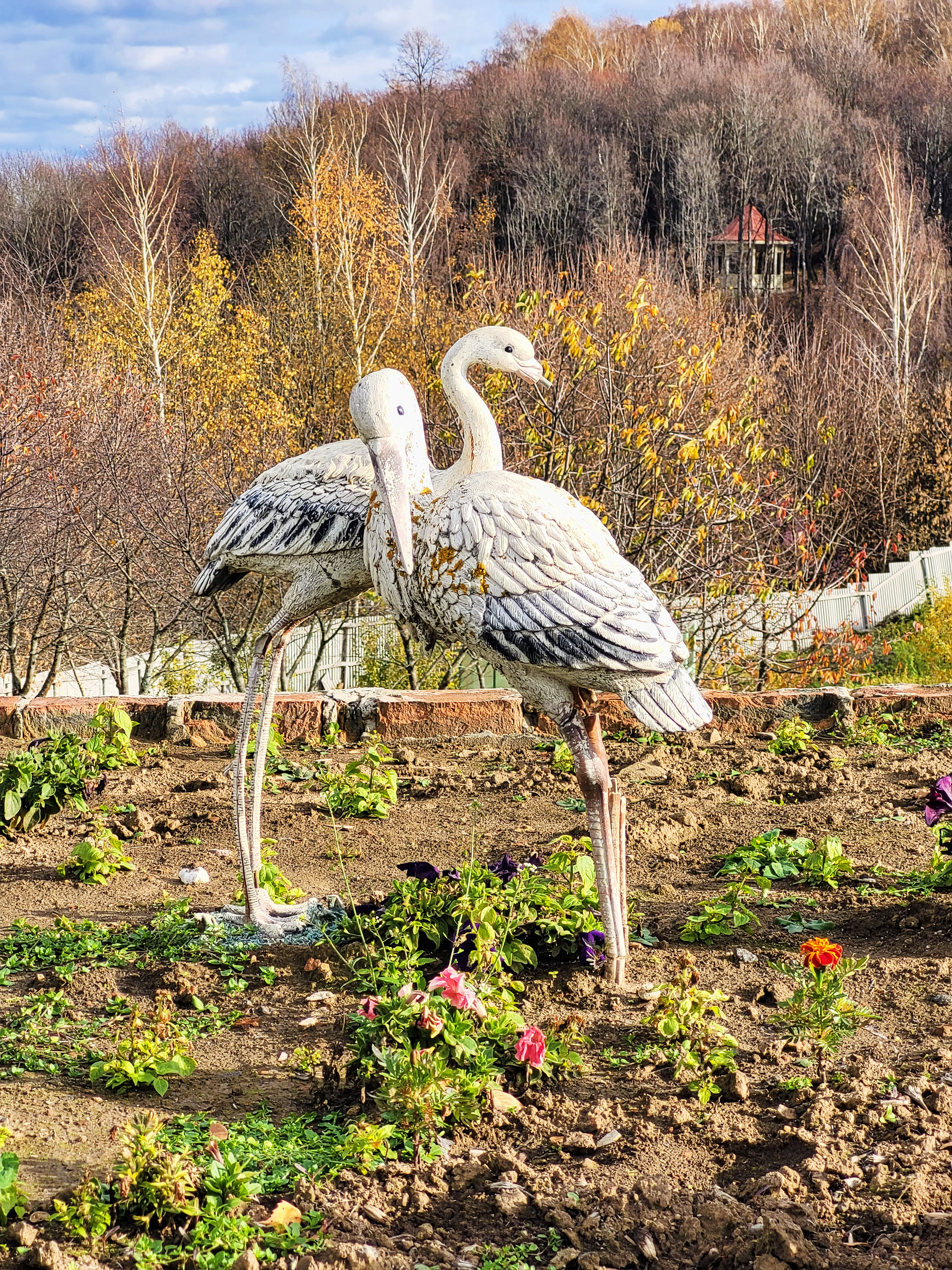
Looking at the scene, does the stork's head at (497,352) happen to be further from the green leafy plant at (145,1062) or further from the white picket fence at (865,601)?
the white picket fence at (865,601)

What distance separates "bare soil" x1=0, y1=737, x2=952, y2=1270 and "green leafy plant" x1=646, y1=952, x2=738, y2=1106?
59 millimetres

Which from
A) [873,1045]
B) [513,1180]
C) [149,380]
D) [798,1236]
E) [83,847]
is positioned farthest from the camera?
[149,380]

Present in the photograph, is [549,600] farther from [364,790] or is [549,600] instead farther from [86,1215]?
[364,790]

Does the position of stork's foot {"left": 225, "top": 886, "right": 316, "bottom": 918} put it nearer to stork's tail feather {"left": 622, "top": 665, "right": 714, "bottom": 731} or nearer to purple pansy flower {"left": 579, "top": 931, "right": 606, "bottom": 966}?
purple pansy flower {"left": 579, "top": 931, "right": 606, "bottom": 966}

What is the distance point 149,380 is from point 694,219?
27.2 m

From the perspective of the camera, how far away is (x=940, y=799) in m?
4.39

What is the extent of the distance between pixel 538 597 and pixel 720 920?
4.88 ft

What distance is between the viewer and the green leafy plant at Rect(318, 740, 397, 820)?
228 inches

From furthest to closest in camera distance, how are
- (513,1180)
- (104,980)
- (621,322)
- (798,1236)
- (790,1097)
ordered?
(621,322) → (104,980) → (790,1097) → (513,1180) → (798,1236)

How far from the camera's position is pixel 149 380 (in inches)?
856

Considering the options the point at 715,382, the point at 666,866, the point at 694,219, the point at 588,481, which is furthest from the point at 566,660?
the point at 694,219

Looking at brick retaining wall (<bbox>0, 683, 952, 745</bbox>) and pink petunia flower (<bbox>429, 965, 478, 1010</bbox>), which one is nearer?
pink petunia flower (<bbox>429, 965, 478, 1010</bbox>)

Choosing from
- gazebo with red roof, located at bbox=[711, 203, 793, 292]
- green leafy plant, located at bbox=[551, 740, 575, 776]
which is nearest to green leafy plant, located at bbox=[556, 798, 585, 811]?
green leafy plant, located at bbox=[551, 740, 575, 776]

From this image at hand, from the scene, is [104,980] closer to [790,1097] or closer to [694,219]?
[790,1097]
